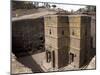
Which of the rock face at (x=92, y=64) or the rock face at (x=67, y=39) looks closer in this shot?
the rock face at (x=67, y=39)

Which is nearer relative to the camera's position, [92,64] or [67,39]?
[67,39]

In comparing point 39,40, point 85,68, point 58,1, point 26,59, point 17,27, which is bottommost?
point 85,68

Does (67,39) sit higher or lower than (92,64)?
higher

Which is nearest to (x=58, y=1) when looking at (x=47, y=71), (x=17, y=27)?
(x=17, y=27)

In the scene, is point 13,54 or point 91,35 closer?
point 13,54

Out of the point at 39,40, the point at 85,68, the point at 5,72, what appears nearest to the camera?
the point at 5,72

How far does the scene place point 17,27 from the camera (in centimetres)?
243

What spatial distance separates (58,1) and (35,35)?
2.06 ft

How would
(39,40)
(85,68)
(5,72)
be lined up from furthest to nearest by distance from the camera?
(85,68), (39,40), (5,72)

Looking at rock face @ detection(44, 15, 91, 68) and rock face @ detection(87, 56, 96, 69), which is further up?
rock face @ detection(44, 15, 91, 68)

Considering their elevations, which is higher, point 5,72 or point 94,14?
point 94,14

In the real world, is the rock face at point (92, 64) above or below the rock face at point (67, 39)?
below

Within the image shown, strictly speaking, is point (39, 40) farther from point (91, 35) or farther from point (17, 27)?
point (91, 35)

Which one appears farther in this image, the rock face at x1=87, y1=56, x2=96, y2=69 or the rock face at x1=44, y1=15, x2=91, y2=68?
the rock face at x1=87, y1=56, x2=96, y2=69
